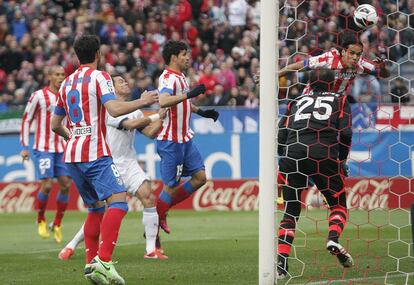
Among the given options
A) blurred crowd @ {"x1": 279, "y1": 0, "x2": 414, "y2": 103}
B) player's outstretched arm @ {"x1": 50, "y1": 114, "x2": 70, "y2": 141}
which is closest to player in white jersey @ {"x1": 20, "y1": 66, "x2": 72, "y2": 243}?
blurred crowd @ {"x1": 279, "y1": 0, "x2": 414, "y2": 103}

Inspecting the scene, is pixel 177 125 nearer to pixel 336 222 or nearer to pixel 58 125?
pixel 58 125

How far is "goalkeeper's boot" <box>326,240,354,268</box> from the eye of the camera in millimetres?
9391

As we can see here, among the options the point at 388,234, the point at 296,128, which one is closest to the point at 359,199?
the point at 388,234

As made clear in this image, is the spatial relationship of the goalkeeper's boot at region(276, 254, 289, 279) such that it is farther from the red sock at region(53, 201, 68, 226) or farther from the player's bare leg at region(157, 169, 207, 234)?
the red sock at region(53, 201, 68, 226)

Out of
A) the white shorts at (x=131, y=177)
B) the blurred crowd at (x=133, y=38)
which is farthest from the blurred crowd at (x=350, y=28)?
the blurred crowd at (x=133, y=38)

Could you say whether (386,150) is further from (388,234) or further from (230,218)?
(388,234)

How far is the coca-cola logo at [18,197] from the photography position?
19.8 metres

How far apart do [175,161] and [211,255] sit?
120 centimetres

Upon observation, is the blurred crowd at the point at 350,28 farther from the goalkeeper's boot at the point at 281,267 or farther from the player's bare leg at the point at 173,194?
the goalkeeper's boot at the point at 281,267

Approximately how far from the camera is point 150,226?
1145 cm

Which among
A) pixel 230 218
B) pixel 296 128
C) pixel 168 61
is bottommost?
pixel 230 218

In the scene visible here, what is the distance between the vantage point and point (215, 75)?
22.5 metres

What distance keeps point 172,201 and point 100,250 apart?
10.8 ft

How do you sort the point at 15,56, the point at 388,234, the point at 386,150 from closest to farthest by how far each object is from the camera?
1. the point at 388,234
2. the point at 386,150
3. the point at 15,56
